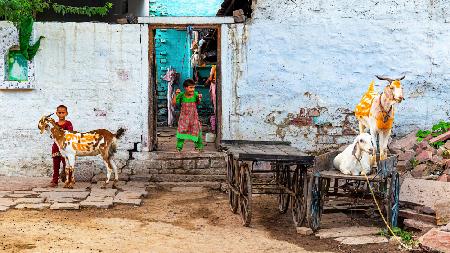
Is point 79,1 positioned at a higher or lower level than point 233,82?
higher

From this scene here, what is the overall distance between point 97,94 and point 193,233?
Answer: 4459 mm

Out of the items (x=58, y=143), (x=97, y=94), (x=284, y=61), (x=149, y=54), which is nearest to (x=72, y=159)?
(x=58, y=143)

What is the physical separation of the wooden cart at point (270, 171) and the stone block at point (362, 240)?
0.69 m

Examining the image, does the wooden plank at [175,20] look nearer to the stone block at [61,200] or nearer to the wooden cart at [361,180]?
the stone block at [61,200]

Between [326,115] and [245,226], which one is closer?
[245,226]

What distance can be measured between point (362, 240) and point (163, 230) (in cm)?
244

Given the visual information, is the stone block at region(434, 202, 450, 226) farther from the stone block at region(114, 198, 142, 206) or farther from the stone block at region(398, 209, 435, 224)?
the stone block at region(114, 198, 142, 206)

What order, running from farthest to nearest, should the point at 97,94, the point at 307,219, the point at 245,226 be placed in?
the point at 97,94
the point at 245,226
the point at 307,219

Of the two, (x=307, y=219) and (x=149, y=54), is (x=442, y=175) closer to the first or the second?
(x=307, y=219)

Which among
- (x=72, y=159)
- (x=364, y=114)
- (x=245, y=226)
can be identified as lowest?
(x=245, y=226)

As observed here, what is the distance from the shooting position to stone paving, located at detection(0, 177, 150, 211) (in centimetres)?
882

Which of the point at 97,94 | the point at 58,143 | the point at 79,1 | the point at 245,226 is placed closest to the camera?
the point at 245,226

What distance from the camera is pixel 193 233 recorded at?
7.61m

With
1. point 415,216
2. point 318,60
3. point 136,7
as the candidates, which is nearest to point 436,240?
point 415,216
